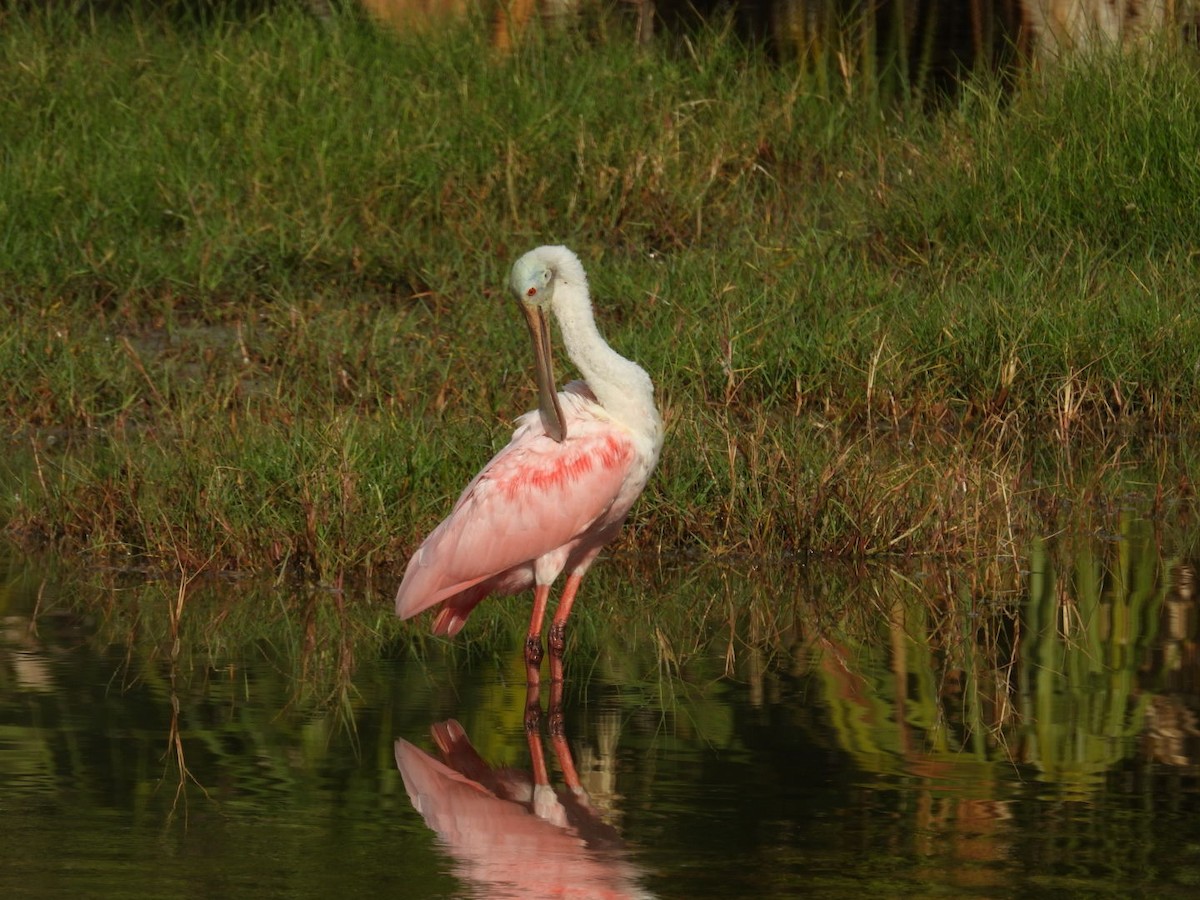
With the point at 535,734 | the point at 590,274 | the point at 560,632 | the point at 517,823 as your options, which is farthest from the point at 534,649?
the point at 590,274

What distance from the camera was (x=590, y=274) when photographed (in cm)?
1099

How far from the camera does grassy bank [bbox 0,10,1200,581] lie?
777 cm

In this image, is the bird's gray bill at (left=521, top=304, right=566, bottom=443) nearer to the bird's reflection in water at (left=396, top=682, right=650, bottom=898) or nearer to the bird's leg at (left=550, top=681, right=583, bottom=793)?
the bird's leg at (left=550, top=681, right=583, bottom=793)

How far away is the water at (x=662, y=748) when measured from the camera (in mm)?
4535

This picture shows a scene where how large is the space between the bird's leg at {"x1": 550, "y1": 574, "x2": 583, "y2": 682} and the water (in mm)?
56

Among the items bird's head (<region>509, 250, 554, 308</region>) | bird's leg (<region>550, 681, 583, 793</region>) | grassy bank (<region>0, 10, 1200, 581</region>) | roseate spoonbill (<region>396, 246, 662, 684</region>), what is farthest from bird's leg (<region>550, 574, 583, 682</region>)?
grassy bank (<region>0, 10, 1200, 581</region>)

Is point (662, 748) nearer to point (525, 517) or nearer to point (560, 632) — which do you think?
point (560, 632)

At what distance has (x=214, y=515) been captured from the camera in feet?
24.4

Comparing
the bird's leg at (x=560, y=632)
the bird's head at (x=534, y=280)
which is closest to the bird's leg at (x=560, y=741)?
the bird's leg at (x=560, y=632)

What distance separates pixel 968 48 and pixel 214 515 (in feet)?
24.2

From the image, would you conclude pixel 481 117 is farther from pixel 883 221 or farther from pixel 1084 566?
pixel 1084 566

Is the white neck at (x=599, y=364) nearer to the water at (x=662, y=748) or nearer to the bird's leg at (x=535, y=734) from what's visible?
the water at (x=662, y=748)

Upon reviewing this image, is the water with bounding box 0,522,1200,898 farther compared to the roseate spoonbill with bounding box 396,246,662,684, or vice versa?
the roseate spoonbill with bounding box 396,246,662,684

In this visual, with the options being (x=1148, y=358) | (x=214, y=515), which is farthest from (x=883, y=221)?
(x=214, y=515)
